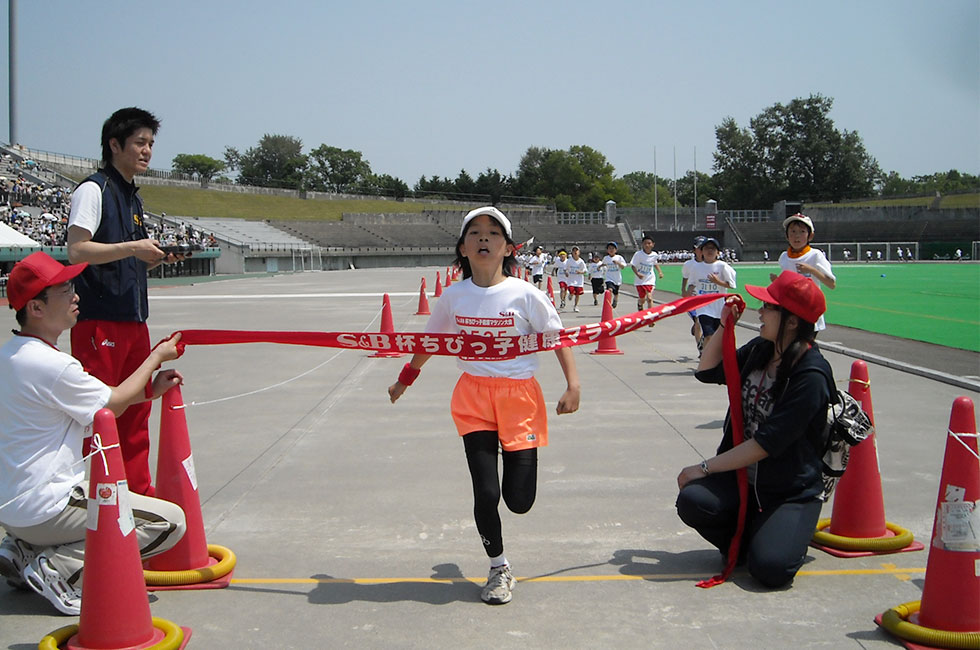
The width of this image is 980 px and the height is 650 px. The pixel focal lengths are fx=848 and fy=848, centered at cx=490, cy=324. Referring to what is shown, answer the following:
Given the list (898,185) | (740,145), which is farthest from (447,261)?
(898,185)

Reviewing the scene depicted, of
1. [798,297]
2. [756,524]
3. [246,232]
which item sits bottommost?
[756,524]

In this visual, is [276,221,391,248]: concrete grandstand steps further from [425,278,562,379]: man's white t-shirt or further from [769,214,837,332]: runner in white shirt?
[425,278,562,379]: man's white t-shirt

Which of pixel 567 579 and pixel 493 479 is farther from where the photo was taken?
pixel 567 579

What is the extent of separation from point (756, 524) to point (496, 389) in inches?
57.0

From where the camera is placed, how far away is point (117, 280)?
4.46 m

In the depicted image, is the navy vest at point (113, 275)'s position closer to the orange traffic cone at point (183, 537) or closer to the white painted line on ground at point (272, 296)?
the orange traffic cone at point (183, 537)

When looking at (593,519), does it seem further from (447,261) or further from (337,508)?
(447,261)

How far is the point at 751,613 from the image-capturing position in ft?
12.3

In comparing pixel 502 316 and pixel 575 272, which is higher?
pixel 575 272

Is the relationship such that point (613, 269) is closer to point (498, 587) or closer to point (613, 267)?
point (613, 267)

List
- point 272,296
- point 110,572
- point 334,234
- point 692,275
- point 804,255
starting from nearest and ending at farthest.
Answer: point 110,572
point 804,255
point 692,275
point 272,296
point 334,234

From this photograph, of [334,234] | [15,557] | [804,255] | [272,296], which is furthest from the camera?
[334,234]

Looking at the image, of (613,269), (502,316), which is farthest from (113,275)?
(613,269)

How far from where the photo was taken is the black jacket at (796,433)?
4.01 meters
